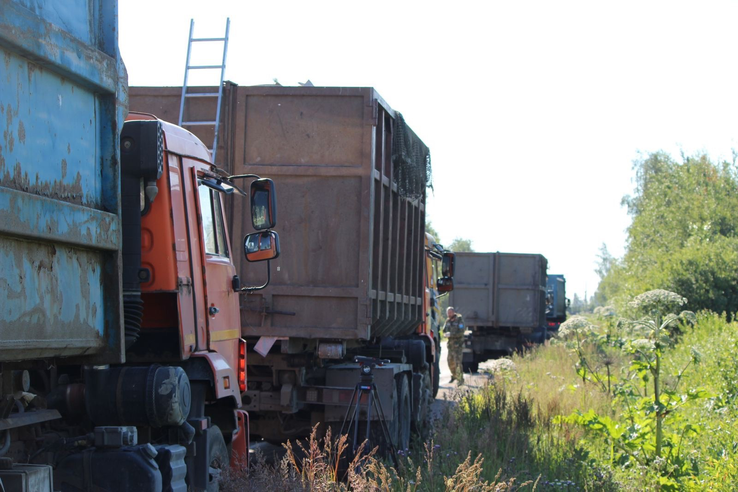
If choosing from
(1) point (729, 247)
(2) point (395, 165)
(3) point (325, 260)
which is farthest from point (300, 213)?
(1) point (729, 247)

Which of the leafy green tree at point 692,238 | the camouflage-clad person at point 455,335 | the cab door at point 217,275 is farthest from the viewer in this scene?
the leafy green tree at point 692,238

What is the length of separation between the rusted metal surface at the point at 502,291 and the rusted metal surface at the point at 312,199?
1497cm

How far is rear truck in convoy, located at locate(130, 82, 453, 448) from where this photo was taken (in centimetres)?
763

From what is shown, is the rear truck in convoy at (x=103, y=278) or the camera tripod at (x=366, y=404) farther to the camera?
the camera tripod at (x=366, y=404)

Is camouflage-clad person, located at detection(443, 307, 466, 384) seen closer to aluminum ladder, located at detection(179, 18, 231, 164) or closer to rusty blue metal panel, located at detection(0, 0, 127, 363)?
aluminum ladder, located at detection(179, 18, 231, 164)

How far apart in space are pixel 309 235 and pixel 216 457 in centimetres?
299

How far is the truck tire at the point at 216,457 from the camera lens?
492 cm

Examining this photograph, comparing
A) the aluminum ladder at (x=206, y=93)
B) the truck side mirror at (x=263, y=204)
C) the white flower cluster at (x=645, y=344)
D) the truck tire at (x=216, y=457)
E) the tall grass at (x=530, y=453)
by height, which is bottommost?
the tall grass at (x=530, y=453)

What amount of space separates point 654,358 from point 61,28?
6.22m

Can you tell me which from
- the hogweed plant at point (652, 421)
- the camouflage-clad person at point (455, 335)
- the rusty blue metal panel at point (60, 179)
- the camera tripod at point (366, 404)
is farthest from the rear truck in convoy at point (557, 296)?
the rusty blue metal panel at point (60, 179)

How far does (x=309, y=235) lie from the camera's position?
7719mm

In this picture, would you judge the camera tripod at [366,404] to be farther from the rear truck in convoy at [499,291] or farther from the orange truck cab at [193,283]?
the rear truck in convoy at [499,291]

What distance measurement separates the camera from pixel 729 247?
2314 cm

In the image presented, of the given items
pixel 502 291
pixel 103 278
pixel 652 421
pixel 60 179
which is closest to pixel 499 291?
pixel 502 291
